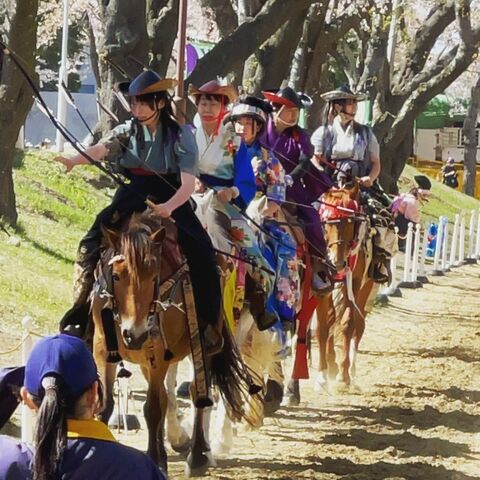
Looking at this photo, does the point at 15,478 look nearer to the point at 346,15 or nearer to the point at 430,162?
the point at 346,15

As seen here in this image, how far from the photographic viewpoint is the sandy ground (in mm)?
9148

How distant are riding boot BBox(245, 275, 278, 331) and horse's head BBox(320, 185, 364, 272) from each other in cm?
223

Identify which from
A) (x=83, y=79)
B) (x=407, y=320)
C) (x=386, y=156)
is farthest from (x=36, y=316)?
(x=83, y=79)

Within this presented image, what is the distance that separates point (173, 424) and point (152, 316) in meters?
1.80

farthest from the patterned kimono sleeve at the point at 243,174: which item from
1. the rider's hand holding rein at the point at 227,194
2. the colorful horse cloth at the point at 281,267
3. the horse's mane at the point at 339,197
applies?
the horse's mane at the point at 339,197

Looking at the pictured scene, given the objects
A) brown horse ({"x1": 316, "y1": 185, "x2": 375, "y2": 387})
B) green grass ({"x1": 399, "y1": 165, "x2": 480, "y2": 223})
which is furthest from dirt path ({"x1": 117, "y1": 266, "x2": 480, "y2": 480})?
green grass ({"x1": 399, "y1": 165, "x2": 480, "y2": 223})

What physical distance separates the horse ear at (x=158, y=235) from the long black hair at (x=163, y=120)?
27.8 inches

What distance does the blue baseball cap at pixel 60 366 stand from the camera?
3945 mm

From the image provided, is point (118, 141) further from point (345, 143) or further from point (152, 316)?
point (345, 143)

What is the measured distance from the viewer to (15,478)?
3.88 metres

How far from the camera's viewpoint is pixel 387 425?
36.1ft

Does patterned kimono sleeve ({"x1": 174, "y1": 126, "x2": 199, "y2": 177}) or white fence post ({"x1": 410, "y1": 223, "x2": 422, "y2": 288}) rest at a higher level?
patterned kimono sleeve ({"x1": 174, "y1": 126, "x2": 199, "y2": 177})

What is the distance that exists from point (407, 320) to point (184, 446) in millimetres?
9684

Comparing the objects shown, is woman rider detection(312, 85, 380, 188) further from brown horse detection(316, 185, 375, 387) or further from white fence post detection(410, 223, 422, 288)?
white fence post detection(410, 223, 422, 288)
